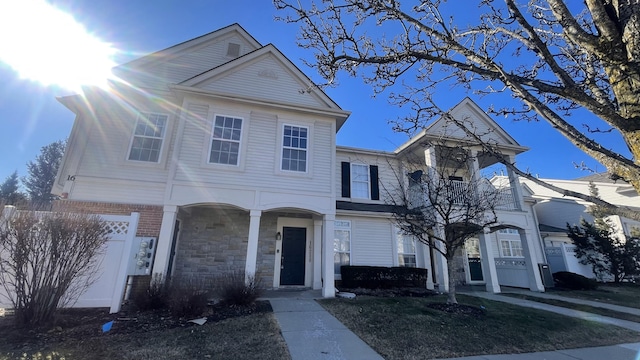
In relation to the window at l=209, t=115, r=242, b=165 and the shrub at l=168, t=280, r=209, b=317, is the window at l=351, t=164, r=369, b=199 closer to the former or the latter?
the window at l=209, t=115, r=242, b=165

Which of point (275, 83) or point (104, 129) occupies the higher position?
point (275, 83)

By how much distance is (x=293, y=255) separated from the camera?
34.7ft

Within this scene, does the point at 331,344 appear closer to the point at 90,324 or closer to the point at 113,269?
the point at 90,324

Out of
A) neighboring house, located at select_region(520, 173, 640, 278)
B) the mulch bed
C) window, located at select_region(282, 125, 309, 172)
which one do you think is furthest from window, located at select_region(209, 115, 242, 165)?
neighboring house, located at select_region(520, 173, 640, 278)

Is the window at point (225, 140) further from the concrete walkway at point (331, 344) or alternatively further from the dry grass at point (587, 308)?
the dry grass at point (587, 308)

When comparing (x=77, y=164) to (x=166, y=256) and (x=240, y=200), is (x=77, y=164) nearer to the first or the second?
(x=166, y=256)

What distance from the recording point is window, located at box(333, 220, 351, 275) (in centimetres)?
1137

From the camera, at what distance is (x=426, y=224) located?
31.2 ft

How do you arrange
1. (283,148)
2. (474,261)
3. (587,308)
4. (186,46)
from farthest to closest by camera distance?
1. (474,261)
2. (186,46)
3. (283,148)
4. (587,308)

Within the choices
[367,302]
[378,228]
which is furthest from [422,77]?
[378,228]

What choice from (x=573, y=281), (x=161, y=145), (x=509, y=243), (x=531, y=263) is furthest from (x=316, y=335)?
(x=509, y=243)

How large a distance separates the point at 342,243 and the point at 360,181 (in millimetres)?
3027

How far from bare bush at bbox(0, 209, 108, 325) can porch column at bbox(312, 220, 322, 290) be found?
6.76 metres

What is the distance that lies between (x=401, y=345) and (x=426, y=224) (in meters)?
5.47
